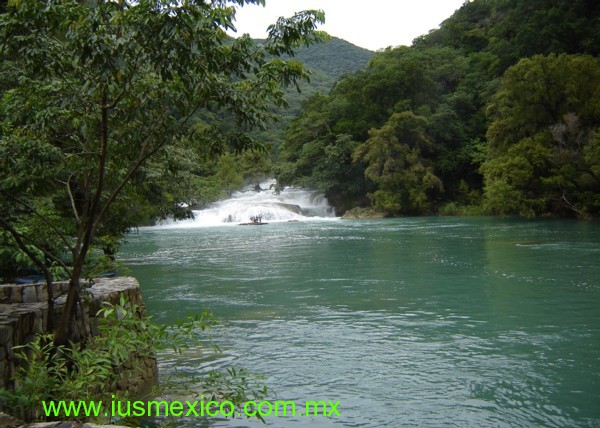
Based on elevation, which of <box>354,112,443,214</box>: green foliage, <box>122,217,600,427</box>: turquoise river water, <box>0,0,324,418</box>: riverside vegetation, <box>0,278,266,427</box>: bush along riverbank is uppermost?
<box>354,112,443,214</box>: green foliage

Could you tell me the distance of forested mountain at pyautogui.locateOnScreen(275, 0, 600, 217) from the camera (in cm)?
2931

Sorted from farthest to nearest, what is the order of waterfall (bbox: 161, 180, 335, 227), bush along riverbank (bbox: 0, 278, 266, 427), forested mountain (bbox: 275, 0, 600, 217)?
1. waterfall (bbox: 161, 180, 335, 227)
2. forested mountain (bbox: 275, 0, 600, 217)
3. bush along riverbank (bbox: 0, 278, 266, 427)

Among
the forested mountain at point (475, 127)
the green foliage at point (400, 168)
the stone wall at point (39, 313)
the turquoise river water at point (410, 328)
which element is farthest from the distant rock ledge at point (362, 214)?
the stone wall at point (39, 313)

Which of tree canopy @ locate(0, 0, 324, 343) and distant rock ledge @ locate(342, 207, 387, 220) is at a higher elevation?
tree canopy @ locate(0, 0, 324, 343)

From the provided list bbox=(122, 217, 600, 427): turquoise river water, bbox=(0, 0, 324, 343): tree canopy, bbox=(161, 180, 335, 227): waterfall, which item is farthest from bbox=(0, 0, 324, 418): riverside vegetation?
bbox=(161, 180, 335, 227): waterfall

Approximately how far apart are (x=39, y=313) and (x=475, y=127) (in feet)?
140

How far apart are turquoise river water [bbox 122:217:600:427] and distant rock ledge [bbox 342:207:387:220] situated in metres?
24.0

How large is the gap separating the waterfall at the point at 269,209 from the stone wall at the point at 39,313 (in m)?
30.4

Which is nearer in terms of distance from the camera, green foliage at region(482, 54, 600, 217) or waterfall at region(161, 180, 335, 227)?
green foliage at region(482, 54, 600, 217)

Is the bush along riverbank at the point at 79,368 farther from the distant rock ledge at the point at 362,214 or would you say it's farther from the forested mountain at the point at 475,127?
the distant rock ledge at the point at 362,214

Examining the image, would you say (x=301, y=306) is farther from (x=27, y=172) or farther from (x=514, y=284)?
(x=27, y=172)

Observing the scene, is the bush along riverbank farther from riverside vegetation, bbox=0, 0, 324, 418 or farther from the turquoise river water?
the turquoise river water

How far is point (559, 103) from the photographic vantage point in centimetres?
3031

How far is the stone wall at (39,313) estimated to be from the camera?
12.9 feet
